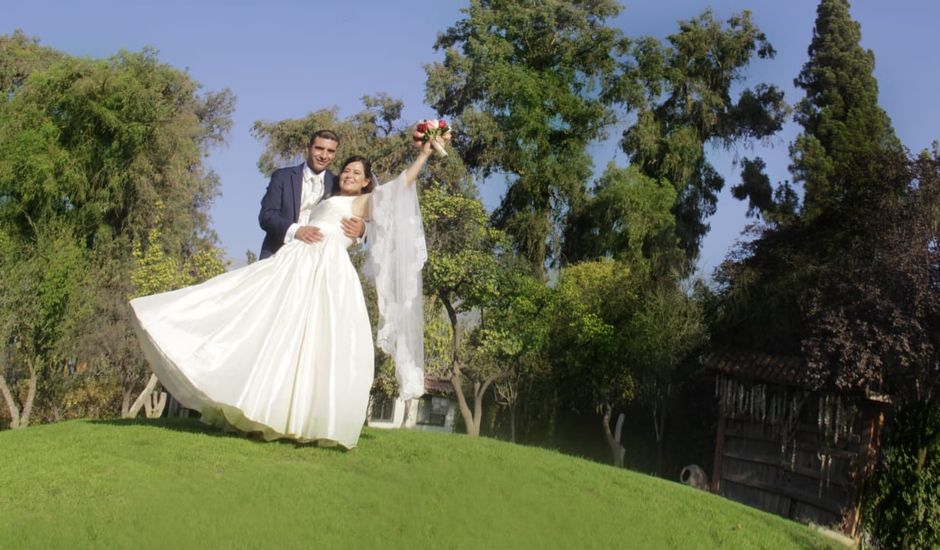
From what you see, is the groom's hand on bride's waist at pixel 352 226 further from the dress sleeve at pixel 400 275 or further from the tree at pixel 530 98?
the tree at pixel 530 98

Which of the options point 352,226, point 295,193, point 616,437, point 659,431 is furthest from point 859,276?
point 295,193

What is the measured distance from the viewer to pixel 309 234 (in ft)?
34.2

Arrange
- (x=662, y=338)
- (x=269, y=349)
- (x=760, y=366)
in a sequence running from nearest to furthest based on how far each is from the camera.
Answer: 1. (x=269, y=349)
2. (x=760, y=366)
3. (x=662, y=338)

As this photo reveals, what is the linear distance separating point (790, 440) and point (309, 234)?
15.8 m

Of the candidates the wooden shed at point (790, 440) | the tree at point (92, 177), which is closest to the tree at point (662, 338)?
the wooden shed at point (790, 440)

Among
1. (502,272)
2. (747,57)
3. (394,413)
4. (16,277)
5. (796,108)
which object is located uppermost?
(747,57)

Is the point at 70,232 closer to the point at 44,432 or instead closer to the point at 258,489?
the point at 44,432

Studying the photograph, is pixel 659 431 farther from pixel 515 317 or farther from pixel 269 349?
pixel 269 349

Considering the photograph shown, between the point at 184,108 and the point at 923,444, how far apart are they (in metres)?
28.6

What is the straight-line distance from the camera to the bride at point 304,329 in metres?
9.35

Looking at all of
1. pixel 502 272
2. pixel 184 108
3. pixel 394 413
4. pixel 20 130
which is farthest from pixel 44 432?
pixel 394 413

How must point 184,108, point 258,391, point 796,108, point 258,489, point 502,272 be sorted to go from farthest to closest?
point 184,108, point 796,108, point 502,272, point 258,391, point 258,489

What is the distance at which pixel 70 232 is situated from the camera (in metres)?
29.7

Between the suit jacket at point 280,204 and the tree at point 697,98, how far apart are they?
27.3 m
